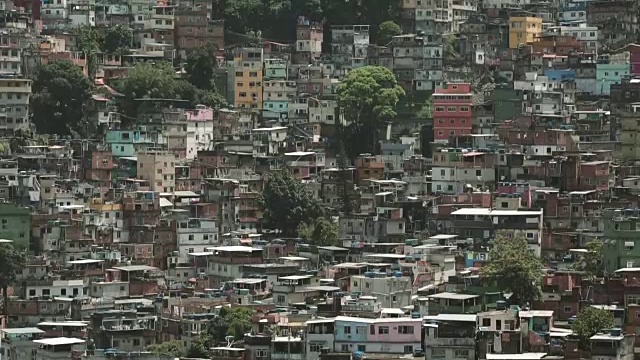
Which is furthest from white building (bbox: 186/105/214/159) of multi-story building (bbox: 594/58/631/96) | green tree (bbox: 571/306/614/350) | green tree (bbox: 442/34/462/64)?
green tree (bbox: 571/306/614/350)

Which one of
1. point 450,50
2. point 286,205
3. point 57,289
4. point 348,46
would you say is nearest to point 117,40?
point 348,46

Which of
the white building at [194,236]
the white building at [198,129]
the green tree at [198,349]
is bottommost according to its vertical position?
the green tree at [198,349]

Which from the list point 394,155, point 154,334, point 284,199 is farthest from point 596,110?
point 154,334

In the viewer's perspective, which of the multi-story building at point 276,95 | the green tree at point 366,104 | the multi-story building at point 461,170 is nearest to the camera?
the multi-story building at point 461,170

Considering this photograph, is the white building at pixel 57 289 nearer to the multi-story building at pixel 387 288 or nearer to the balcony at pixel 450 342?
the multi-story building at pixel 387 288

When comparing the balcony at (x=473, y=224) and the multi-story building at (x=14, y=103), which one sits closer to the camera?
the balcony at (x=473, y=224)

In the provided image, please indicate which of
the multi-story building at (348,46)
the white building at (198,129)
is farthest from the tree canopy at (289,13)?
the white building at (198,129)

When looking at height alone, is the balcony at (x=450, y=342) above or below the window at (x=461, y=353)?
above

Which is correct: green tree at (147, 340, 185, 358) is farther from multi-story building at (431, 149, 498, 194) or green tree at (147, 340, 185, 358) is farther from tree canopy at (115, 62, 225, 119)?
tree canopy at (115, 62, 225, 119)
